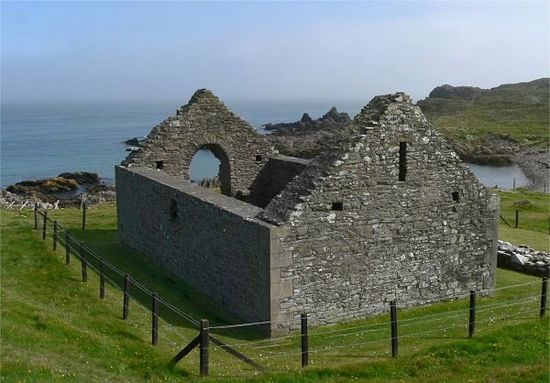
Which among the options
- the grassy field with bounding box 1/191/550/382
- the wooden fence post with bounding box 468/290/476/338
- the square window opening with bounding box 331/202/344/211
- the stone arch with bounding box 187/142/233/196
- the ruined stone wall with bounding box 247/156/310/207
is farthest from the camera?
the stone arch with bounding box 187/142/233/196

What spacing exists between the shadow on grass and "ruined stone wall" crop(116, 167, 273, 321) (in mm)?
224

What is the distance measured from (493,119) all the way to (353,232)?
106668 mm

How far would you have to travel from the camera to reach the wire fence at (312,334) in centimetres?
1035

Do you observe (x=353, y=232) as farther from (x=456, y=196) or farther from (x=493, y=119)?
(x=493, y=119)

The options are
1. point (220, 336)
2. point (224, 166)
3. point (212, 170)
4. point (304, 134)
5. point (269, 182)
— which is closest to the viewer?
point (220, 336)

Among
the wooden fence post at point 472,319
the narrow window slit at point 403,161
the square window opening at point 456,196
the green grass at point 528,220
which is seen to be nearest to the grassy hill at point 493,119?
the green grass at point 528,220

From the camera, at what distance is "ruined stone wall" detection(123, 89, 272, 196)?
21.2m

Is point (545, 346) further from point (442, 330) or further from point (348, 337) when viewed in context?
point (348, 337)

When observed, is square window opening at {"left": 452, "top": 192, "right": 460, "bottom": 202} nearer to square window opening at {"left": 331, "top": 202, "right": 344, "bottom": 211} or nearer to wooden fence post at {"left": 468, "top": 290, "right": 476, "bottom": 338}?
square window opening at {"left": 331, "top": 202, "right": 344, "bottom": 211}

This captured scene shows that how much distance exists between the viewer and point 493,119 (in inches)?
4390

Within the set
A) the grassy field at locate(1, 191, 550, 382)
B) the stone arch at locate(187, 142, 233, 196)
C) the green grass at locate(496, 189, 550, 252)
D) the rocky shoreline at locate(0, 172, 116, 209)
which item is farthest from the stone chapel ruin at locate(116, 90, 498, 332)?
the rocky shoreline at locate(0, 172, 116, 209)

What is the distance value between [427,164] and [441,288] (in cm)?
322

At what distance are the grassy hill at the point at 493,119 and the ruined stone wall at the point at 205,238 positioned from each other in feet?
206

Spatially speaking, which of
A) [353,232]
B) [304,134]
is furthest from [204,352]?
[304,134]
